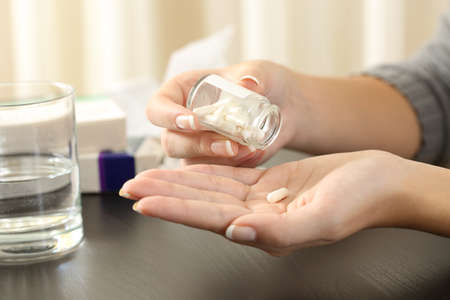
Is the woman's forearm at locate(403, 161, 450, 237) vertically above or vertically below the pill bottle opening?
below

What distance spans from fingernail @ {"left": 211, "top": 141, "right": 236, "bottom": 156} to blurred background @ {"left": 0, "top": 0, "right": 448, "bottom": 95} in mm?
1052

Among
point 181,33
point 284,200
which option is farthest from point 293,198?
point 181,33

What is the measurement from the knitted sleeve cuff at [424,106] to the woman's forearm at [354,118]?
0.01 meters

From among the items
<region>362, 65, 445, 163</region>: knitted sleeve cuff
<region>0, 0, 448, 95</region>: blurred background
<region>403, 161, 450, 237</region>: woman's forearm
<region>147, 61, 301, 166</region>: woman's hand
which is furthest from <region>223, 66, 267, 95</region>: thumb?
<region>0, 0, 448, 95</region>: blurred background

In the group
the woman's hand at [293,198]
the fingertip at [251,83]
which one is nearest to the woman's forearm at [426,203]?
the woman's hand at [293,198]

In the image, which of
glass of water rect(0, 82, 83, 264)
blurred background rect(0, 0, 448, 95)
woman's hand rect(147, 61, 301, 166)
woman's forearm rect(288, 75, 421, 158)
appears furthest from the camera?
blurred background rect(0, 0, 448, 95)

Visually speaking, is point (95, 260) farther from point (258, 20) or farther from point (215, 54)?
point (258, 20)

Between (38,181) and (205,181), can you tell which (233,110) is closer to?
(205,181)

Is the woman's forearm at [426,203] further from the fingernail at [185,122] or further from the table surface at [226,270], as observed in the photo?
the fingernail at [185,122]

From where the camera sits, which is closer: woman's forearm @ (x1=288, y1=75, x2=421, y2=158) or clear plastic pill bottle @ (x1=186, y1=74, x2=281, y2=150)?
clear plastic pill bottle @ (x1=186, y1=74, x2=281, y2=150)

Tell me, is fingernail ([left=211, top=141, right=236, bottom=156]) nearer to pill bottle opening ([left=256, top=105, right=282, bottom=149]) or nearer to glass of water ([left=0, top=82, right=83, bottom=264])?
pill bottle opening ([left=256, top=105, right=282, bottom=149])

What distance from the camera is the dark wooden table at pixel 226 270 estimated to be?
1.60 ft

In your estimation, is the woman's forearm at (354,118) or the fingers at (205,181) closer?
the fingers at (205,181)

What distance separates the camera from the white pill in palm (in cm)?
56
